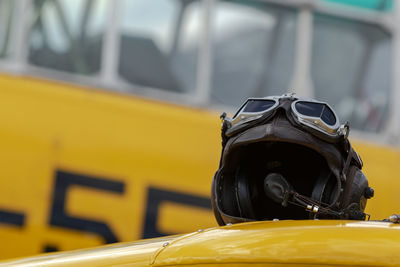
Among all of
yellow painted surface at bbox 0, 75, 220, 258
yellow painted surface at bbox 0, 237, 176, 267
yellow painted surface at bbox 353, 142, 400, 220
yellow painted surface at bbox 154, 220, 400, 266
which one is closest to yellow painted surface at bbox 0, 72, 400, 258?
yellow painted surface at bbox 0, 75, 220, 258

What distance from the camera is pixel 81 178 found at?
426 cm

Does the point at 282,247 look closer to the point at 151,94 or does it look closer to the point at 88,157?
the point at 88,157

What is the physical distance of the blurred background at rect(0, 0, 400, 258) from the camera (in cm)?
425

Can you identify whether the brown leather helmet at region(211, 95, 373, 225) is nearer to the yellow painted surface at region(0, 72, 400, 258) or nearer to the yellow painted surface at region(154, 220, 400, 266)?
the yellow painted surface at region(154, 220, 400, 266)

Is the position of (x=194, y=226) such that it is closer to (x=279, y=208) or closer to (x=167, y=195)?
(x=167, y=195)

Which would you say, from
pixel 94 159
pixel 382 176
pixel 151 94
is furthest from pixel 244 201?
pixel 382 176

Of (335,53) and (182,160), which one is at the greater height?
(335,53)

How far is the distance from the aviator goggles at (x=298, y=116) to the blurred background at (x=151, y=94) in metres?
2.26

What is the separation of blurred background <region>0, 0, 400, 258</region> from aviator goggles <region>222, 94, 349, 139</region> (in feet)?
7.42

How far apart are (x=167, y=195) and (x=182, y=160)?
212mm

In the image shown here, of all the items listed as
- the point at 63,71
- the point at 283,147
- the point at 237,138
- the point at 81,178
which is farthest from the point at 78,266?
the point at 63,71

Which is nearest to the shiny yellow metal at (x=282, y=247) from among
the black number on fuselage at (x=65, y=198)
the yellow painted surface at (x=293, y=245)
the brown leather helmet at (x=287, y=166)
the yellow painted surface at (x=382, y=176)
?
the yellow painted surface at (x=293, y=245)

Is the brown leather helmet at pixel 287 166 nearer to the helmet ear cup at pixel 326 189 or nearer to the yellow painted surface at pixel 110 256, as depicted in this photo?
the helmet ear cup at pixel 326 189

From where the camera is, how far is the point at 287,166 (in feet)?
7.22
